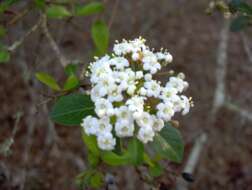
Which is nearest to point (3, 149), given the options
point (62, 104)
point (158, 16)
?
point (62, 104)

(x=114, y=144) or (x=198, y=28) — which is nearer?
(x=114, y=144)

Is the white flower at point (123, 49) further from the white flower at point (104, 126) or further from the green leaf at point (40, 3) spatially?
the green leaf at point (40, 3)

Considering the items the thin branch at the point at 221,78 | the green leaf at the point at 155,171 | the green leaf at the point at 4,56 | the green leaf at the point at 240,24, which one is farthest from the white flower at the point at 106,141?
the thin branch at the point at 221,78

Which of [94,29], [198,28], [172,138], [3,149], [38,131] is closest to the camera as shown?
[172,138]

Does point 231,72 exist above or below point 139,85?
above

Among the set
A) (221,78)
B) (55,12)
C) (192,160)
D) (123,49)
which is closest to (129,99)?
(123,49)

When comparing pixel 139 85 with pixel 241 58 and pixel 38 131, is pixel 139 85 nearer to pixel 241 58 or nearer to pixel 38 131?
pixel 38 131

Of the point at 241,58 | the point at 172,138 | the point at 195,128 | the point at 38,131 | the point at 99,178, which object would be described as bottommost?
the point at 99,178

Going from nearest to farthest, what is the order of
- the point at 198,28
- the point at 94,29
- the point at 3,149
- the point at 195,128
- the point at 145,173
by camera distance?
the point at 145,173 < the point at 3,149 < the point at 94,29 < the point at 195,128 < the point at 198,28
